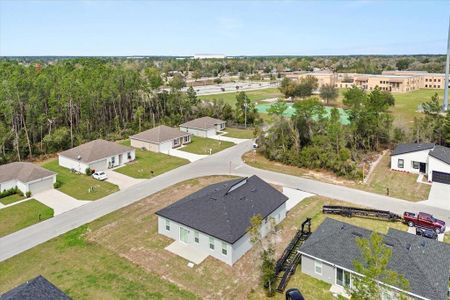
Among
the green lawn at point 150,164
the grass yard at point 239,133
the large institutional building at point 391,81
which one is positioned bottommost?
the green lawn at point 150,164

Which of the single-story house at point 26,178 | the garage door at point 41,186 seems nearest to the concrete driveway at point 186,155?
the single-story house at point 26,178

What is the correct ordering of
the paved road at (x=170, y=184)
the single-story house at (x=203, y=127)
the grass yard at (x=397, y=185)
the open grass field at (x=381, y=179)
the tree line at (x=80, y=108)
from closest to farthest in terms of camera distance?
the paved road at (x=170, y=184) → the grass yard at (x=397, y=185) → the open grass field at (x=381, y=179) → the tree line at (x=80, y=108) → the single-story house at (x=203, y=127)

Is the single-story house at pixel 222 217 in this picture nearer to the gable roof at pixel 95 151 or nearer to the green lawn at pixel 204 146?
the gable roof at pixel 95 151

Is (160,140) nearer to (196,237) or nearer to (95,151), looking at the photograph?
(95,151)

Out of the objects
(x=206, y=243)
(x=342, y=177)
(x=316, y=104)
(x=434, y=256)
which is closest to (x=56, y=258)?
(x=206, y=243)

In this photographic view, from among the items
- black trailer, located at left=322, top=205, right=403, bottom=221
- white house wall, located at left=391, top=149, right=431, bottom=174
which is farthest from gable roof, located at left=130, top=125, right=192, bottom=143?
white house wall, located at left=391, top=149, right=431, bottom=174

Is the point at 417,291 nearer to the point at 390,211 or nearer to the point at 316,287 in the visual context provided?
the point at 316,287
